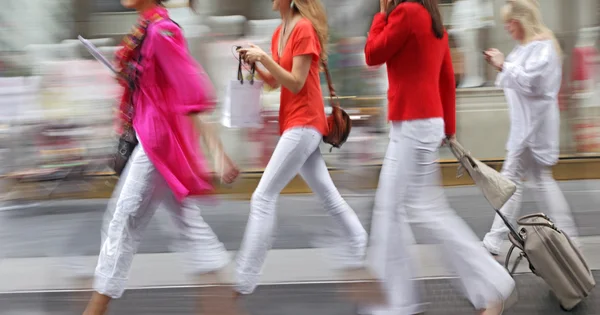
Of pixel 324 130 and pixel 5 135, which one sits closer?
pixel 324 130

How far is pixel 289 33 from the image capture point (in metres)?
4.55

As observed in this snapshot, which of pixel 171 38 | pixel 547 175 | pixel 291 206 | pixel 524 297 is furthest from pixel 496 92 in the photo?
pixel 171 38

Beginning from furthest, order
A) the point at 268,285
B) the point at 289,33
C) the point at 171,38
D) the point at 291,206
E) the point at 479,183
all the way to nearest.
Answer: the point at 291,206 < the point at 268,285 < the point at 289,33 < the point at 479,183 < the point at 171,38

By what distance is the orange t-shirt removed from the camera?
4445 mm

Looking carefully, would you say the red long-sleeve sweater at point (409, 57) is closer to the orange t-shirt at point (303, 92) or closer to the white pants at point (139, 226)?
the orange t-shirt at point (303, 92)

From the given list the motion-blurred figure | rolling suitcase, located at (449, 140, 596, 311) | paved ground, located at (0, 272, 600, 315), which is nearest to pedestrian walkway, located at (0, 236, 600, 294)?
paved ground, located at (0, 272, 600, 315)

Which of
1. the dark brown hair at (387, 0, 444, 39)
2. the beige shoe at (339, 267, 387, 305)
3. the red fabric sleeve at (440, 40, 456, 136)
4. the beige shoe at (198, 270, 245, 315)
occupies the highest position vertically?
the dark brown hair at (387, 0, 444, 39)

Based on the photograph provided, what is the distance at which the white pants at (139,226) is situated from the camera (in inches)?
153

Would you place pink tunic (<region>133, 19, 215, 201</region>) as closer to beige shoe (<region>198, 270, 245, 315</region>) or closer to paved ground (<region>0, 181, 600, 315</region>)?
beige shoe (<region>198, 270, 245, 315</region>)

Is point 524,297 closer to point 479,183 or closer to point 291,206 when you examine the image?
point 479,183

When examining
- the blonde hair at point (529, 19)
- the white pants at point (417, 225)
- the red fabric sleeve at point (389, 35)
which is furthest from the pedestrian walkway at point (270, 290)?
the blonde hair at point (529, 19)

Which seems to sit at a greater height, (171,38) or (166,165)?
(171,38)

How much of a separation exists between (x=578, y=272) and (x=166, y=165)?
213 cm

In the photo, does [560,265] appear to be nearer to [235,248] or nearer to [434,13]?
[434,13]
